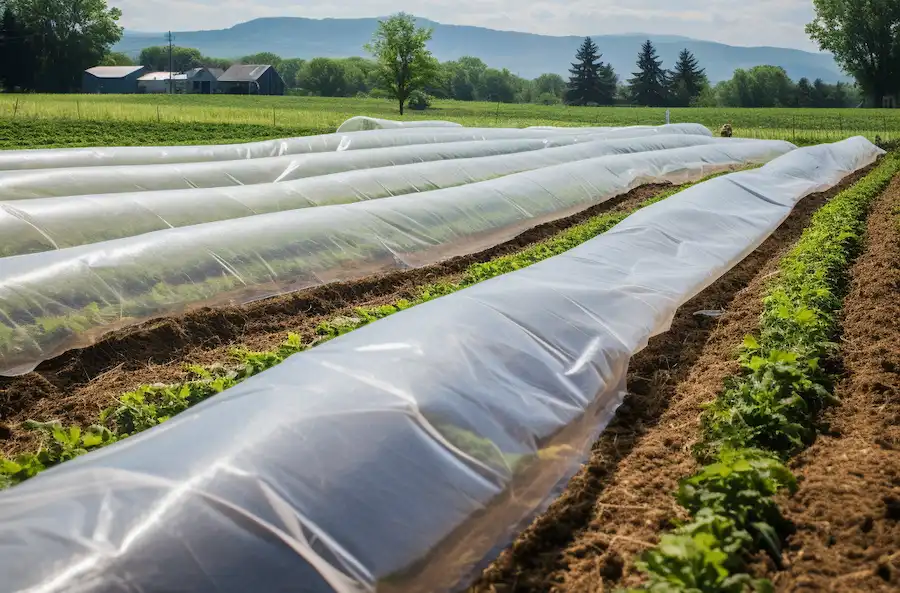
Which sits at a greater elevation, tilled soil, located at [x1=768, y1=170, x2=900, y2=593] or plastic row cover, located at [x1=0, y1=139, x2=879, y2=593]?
plastic row cover, located at [x1=0, y1=139, x2=879, y2=593]

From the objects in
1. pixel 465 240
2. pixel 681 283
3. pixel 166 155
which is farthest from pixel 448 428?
pixel 166 155

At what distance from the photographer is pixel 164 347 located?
6.94 metres

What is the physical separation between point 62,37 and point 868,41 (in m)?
68.4

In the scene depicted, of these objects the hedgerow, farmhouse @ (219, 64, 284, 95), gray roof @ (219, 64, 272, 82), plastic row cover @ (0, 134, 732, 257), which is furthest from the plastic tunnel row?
gray roof @ (219, 64, 272, 82)

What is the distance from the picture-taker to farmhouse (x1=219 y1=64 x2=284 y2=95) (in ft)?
297

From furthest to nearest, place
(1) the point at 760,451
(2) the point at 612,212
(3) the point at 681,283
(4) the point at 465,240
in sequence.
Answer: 1. (2) the point at 612,212
2. (4) the point at 465,240
3. (3) the point at 681,283
4. (1) the point at 760,451

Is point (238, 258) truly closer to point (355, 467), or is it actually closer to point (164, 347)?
point (164, 347)

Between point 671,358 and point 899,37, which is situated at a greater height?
point 899,37

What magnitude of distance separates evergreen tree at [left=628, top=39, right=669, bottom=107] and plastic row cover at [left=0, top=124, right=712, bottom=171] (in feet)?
189

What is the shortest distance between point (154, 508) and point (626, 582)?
2009mm

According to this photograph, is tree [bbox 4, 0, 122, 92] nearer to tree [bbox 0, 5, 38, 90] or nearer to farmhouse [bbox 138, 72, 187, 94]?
tree [bbox 0, 5, 38, 90]

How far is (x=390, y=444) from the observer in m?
3.65

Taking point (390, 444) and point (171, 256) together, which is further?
point (171, 256)

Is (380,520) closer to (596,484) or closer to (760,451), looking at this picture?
(596,484)
